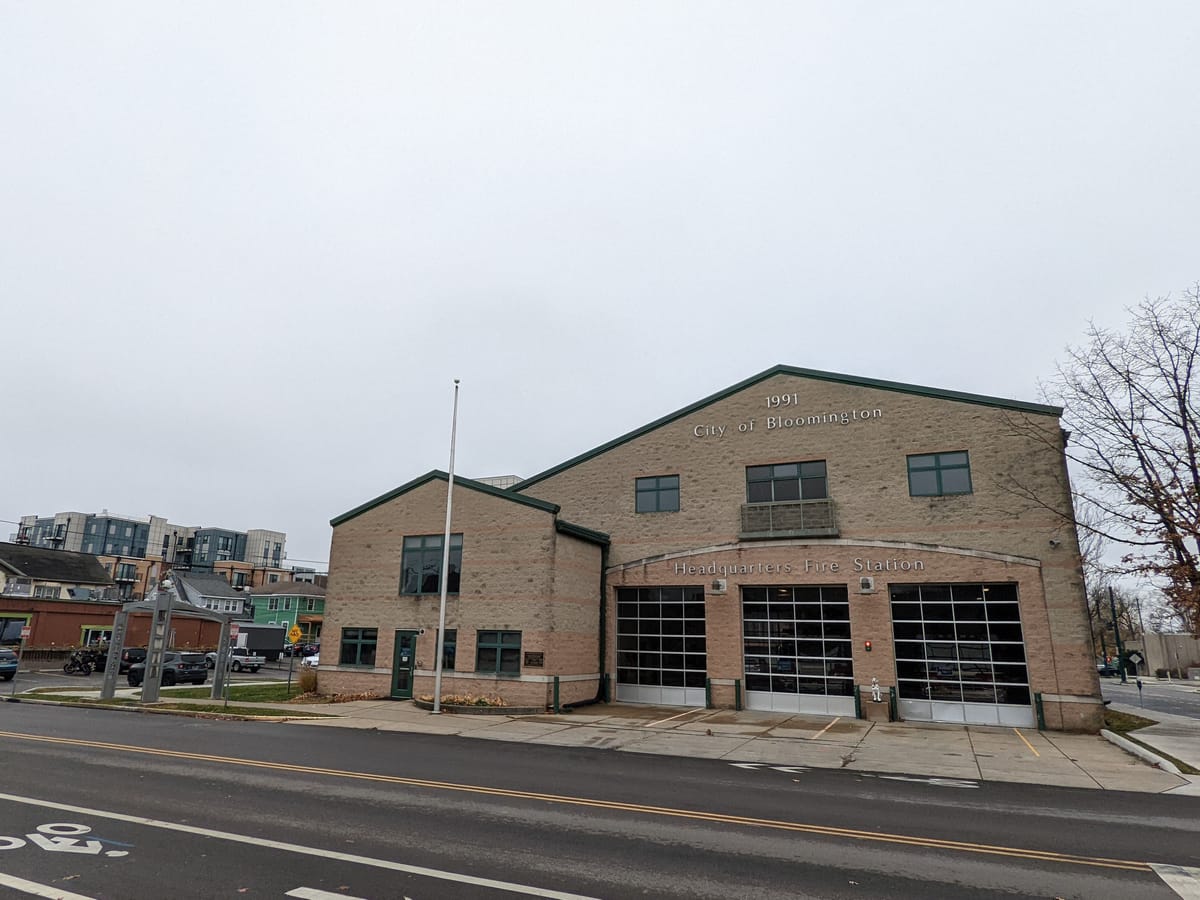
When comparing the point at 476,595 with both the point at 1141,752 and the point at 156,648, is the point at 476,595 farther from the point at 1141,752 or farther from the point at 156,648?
the point at 1141,752

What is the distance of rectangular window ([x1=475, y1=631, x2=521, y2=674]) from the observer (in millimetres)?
25078

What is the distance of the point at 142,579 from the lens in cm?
11350

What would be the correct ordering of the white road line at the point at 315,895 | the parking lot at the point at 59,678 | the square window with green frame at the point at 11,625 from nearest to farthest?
the white road line at the point at 315,895, the parking lot at the point at 59,678, the square window with green frame at the point at 11,625

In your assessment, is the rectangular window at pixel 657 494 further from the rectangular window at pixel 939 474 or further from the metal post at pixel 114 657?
the metal post at pixel 114 657

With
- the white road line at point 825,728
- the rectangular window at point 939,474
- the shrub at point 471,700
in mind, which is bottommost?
the white road line at point 825,728

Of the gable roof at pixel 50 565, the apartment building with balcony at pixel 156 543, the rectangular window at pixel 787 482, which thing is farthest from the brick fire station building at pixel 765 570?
the apartment building with balcony at pixel 156 543

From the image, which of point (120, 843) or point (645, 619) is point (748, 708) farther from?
point (120, 843)

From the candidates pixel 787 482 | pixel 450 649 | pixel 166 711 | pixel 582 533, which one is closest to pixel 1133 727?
pixel 787 482

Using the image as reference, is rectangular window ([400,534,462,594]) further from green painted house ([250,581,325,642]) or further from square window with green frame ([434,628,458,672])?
green painted house ([250,581,325,642])

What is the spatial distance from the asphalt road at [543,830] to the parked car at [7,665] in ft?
91.5

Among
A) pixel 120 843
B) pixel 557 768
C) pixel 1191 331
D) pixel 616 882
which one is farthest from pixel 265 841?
pixel 1191 331

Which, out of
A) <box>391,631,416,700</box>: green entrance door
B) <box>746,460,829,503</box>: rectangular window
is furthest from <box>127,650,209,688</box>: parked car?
<box>746,460,829,503</box>: rectangular window

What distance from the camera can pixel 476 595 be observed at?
26.2 meters

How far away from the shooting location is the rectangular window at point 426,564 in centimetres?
2702
